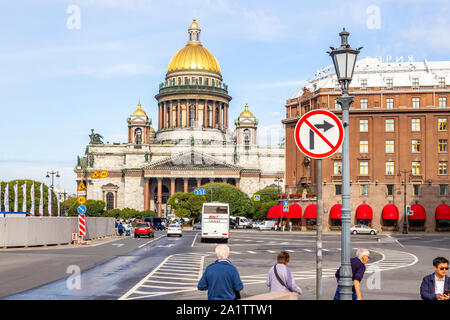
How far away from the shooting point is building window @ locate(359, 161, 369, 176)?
8544 centimetres

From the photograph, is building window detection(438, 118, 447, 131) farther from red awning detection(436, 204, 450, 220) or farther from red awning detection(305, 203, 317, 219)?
red awning detection(305, 203, 317, 219)

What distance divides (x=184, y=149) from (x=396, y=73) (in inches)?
3329

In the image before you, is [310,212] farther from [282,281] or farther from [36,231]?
[282,281]

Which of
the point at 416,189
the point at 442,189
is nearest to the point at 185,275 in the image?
the point at 416,189

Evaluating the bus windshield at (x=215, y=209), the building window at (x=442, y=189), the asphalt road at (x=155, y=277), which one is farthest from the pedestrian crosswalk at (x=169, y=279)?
the building window at (x=442, y=189)

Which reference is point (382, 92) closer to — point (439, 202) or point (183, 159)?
point (439, 202)

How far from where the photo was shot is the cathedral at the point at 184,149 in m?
162

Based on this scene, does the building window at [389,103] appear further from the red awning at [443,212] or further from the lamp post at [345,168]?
the lamp post at [345,168]

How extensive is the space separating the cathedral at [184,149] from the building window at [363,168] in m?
76.1

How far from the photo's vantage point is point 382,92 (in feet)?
285

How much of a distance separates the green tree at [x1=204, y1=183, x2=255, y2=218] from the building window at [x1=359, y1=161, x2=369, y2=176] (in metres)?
46.8

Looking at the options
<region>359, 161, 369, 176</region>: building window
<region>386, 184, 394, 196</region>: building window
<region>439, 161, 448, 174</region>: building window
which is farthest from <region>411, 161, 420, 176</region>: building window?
<region>359, 161, 369, 176</region>: building window

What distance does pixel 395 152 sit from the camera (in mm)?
85250

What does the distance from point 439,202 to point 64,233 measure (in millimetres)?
48753
